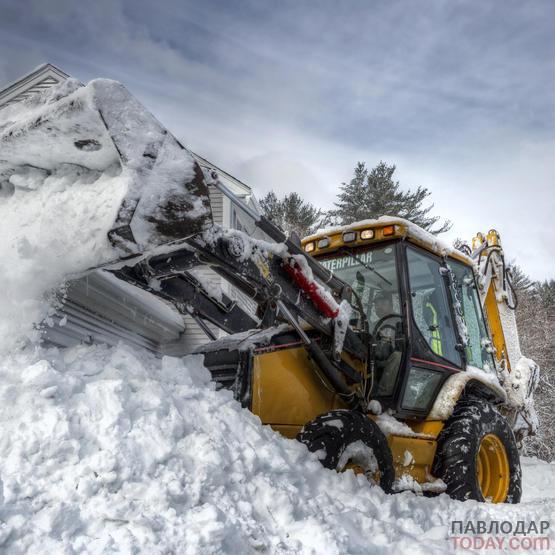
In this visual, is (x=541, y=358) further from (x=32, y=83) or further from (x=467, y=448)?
(x=32, y=83)

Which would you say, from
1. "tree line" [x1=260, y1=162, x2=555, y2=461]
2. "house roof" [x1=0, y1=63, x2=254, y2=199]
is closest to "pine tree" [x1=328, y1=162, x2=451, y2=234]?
"tree line" [x1=260, y1=162, x2=555, y2=461]

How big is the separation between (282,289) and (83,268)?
129 cm

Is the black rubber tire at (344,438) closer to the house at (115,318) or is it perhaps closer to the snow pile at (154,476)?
the snow pile at (154,476)

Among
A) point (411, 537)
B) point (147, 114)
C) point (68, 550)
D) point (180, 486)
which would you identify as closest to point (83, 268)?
point (147, 114)

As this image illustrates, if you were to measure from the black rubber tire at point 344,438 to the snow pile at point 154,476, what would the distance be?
20 centimetres

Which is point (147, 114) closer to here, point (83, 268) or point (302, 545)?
point (83, 268)

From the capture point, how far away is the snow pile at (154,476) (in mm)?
1958

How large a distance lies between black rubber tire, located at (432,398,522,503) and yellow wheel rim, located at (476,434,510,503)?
39mm

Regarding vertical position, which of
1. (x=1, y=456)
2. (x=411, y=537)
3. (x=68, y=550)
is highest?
(x=1, y=456)

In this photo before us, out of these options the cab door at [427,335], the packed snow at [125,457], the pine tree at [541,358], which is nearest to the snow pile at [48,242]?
the packed snow at [125,457]

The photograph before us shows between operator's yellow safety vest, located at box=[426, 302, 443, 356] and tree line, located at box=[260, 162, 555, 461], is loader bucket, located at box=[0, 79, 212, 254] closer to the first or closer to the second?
operator's yellow safety vest, located at box=[426, 302, 443, 356]

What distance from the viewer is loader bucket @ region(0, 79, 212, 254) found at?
2.51 m

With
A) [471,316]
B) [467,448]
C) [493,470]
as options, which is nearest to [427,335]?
[467,448]

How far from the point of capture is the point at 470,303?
5547 mm
